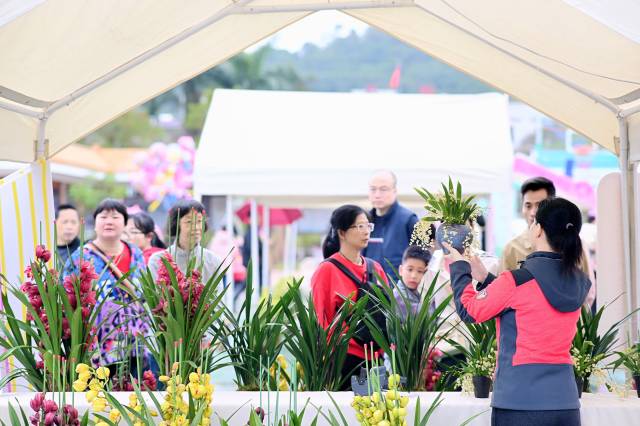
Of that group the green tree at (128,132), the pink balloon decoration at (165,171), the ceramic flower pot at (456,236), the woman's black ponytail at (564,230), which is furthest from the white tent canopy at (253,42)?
the green tree at (128,132)

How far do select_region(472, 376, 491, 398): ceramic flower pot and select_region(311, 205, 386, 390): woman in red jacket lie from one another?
32.8 inches

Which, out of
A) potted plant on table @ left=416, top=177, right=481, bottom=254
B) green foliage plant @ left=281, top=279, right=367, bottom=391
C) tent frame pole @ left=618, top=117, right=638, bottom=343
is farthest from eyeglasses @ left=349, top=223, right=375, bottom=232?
tent frame pole @ left=618, top=117, right=638, bottom=343

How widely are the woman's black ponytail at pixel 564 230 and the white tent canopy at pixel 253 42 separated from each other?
64 cm

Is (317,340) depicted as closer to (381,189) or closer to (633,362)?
(633,362)

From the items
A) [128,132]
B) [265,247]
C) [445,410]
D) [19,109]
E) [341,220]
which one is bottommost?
Result: [445,410]

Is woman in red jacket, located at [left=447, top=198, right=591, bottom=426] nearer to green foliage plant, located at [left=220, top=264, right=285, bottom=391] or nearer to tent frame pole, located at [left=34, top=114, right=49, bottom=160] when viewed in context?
green foliage plant, located at [left=220, top=264, right=285, bottom=391]

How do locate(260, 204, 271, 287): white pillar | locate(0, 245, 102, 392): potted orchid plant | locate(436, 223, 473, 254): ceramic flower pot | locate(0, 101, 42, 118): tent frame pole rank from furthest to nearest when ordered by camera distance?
locate(260, 204, 271, 287): white pillar → locate(0, 101, 42, 118): tent frame pole → locate(0, 245, 102, 392): potted orchid plant → locate(436, 223, 473, 254): ceramic flower pot

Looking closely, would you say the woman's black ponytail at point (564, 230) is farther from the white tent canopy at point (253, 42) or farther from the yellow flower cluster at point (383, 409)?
the yellow flower cluster at point (383, 409)

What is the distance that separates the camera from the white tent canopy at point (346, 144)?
25.7ft

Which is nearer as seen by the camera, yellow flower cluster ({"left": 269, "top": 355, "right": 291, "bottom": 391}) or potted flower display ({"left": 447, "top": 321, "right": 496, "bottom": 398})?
potted flower display ({"left": 447, "top": 321, "right": 496, "bottom": 398})

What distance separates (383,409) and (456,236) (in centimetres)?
80

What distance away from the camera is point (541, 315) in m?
2.96

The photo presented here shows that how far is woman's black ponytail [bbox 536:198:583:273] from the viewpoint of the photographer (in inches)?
116

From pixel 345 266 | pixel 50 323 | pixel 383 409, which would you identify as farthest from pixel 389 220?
pixel 383 409
